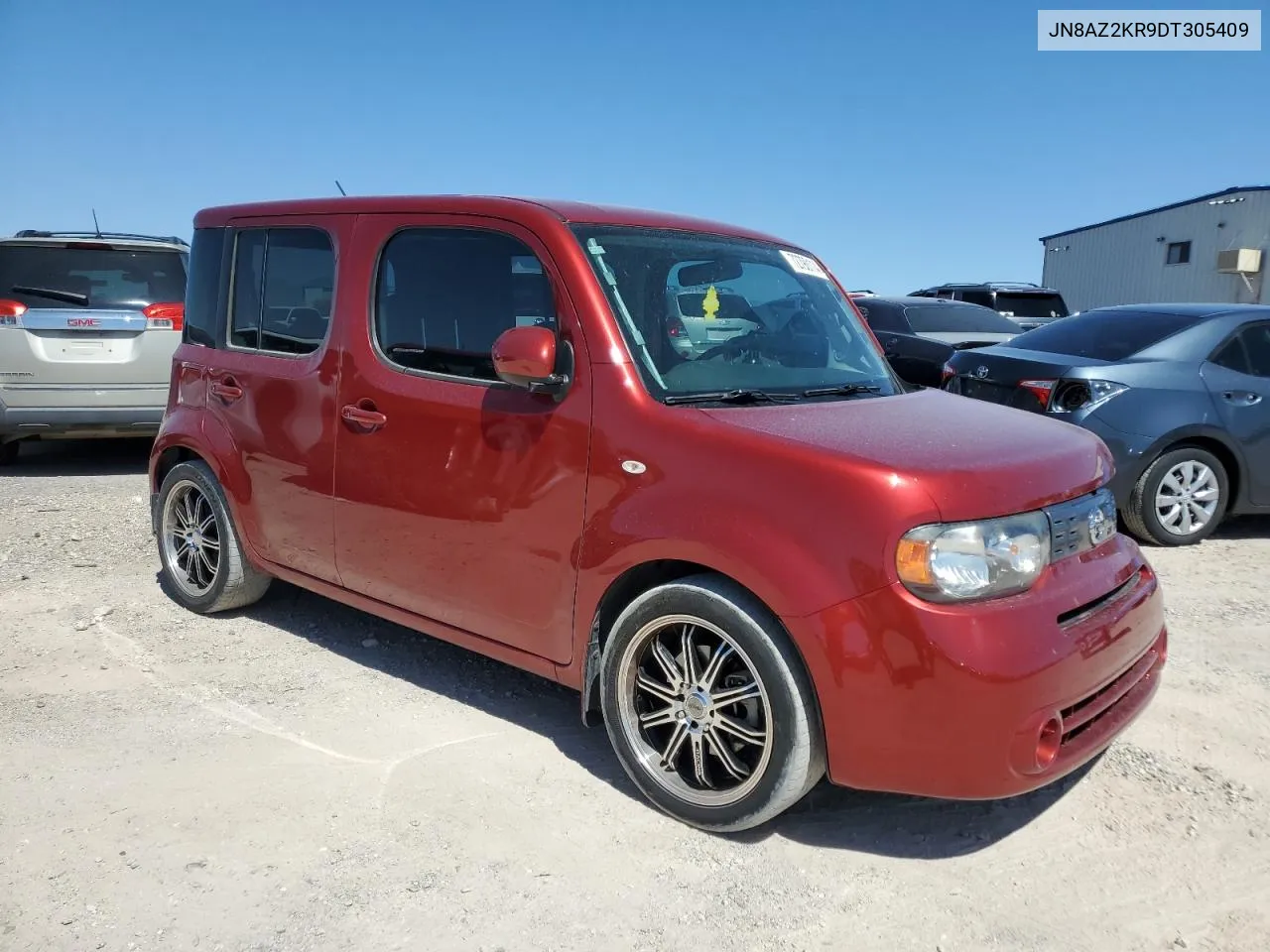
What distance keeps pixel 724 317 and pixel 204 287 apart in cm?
263

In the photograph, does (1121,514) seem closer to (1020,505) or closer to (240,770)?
(1020,505)

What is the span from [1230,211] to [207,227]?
27970 mm

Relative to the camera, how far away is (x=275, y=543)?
4.33m

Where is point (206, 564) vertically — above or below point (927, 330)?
below

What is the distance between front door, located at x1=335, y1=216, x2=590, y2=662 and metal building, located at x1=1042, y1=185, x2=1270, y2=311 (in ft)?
74.6

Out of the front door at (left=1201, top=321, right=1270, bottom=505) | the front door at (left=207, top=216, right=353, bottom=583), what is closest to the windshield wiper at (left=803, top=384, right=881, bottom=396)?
the front door at (left=207, top=216, right=353, bottom=583)

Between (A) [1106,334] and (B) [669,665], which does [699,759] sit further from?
(A) [1106,334]

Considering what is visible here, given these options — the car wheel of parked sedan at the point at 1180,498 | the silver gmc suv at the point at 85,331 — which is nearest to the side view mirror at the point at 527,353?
the car wheel of parked sedan at the point at 1180,498

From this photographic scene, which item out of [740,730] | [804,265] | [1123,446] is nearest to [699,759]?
[740,730]

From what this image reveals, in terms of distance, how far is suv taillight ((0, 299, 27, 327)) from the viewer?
7582 millimetres

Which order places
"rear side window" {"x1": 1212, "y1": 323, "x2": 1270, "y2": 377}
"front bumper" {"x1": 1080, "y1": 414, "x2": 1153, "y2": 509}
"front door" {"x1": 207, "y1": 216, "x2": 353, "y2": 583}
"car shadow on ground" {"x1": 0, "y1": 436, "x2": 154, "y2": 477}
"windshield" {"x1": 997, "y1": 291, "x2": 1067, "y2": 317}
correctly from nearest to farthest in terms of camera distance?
"front door" {"x1": 207, "y1": 216, "x2": 353, "y2": 583} → "front bumper" {"x1": 1080, "y1": 414, "x2": 1153, "y2": 509} → "rear side window" {"x1": 1212, "y1": 323, "x2": 1270, "y2": 377} → "car shadow on ground" {"x1": 0, "y1": 436, "x2": 154, "y2": 477} → "windshield" {"x1": 997, "y1": 291, "x2": 1067, "y2": 317}

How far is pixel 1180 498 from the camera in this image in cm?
645

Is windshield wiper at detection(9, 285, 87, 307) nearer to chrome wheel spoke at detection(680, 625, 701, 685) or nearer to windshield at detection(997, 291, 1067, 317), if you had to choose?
chrome wheel spoke at detection(680, 625, 701, 685)

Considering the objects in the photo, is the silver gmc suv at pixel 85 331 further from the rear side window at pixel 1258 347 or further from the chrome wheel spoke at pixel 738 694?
the rear side window at pixel 1258 347
